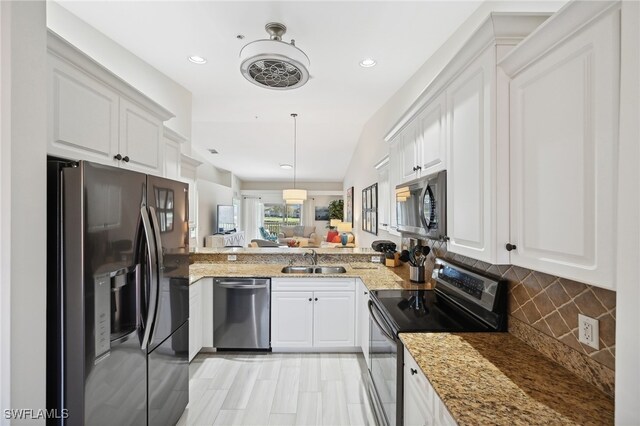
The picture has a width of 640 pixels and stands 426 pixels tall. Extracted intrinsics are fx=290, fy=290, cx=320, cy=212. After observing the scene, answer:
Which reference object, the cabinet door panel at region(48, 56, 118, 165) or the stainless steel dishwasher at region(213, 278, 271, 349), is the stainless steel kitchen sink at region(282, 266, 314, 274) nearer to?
the stainless steel dishwasher at region(213, 278, 271, 349)

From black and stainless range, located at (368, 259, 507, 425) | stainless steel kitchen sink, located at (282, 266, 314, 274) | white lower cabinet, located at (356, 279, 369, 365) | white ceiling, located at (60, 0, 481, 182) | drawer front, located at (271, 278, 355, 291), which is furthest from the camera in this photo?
stainless steel kitchen sink, located at (282, 266, 314, 274)

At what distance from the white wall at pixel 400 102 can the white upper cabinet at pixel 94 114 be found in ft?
7.32

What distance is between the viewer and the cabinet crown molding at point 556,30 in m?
0.80

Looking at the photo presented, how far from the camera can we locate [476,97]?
133 centimetres

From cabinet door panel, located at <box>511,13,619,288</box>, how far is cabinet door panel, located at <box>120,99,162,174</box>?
219 centimetres

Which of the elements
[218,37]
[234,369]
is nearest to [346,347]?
[234,369]

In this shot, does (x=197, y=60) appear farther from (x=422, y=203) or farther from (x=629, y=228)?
(x=629, y=228)

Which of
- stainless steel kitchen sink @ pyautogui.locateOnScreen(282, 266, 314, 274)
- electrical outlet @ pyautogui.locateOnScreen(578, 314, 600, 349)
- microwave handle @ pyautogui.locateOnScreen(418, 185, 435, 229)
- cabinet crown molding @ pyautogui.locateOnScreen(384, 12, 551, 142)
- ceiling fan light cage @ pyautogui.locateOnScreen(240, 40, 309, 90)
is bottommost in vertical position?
stainless steel kitchen sink @ pyautogui.locateOnScreen(282, 266, 314, 274)

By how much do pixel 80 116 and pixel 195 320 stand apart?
2025 mm

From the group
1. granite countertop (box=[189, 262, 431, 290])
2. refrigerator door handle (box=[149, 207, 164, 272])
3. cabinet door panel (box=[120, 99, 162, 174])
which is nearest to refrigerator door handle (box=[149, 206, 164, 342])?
refrigerator door handle (box=[149, 207, 164, 272])

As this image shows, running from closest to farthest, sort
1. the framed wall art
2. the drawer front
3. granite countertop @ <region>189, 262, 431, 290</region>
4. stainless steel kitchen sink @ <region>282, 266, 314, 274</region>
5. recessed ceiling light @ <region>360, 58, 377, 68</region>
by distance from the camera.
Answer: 1. granite countertop @ <region>189, 262, 431, 290</region>
2. recessed ceiling light @ <region>360, 58, 377, 68</region>
3. the drawer front
4. stainless steel kitchen sink @ <region>282, 266, 314, 274</region>
5. the framed wall art

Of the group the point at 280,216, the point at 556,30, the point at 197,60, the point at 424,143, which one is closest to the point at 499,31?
the point at 556,30

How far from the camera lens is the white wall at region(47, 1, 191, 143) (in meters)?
2.04

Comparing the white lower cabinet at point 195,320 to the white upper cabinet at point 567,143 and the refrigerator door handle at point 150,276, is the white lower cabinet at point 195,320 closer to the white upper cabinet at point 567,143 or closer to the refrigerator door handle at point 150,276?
the refrigerator door handle at point 150,276
